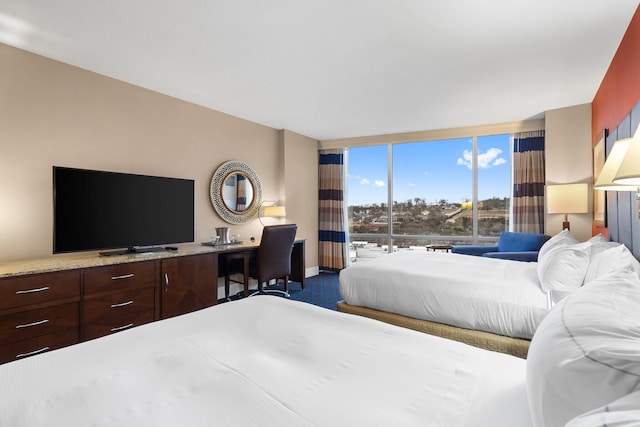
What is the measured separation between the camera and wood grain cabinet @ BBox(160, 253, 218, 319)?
320cm

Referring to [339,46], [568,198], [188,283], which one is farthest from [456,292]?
[188,283]

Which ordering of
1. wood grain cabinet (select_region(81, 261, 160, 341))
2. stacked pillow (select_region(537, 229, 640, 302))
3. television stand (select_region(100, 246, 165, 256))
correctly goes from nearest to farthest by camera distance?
1. stacked pillow (select_region(537, 229, 640, 302))
2. wood grain cabinet (select_region(81, 261, 160, 341))
3. television stand (select_region(100, 246, 165, 256))

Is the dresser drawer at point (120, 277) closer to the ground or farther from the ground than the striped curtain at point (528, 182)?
closer to the ground

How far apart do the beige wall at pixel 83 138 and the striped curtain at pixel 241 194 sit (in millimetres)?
286

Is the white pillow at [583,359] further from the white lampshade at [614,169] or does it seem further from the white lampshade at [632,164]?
the white lampshade at [614,169]

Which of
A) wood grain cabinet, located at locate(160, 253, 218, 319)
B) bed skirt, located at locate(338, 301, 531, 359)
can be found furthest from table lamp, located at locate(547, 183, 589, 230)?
wood grain cabinet, located at locate(160, 253, 218, 319)

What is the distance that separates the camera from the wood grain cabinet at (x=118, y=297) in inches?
104

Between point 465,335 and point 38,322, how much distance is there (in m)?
2.99

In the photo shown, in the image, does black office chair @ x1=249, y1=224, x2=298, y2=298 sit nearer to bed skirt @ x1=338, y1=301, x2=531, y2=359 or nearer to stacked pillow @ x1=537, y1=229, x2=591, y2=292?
bed skirt @ x1=338, y1=301, x2=531, y2=359

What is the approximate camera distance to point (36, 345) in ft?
7.75

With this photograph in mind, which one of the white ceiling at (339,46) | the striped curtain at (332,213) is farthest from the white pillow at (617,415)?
the striped curtain at (332,213)

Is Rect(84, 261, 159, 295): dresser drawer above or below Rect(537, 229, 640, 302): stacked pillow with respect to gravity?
below

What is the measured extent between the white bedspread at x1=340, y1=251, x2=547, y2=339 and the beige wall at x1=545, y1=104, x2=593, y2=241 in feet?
5.57

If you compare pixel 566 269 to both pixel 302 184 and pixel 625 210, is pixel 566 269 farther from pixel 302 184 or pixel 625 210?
pixel 302 184
